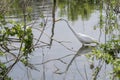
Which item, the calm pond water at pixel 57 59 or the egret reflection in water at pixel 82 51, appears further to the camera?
the egret reflection in water at pixel 82 51

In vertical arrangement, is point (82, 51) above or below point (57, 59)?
below

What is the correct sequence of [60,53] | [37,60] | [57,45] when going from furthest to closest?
[57,45]
[60,53]
[37,60]

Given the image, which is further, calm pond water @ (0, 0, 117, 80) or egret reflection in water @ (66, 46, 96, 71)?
egret reflection in water @ (66, 46, 96, 71)

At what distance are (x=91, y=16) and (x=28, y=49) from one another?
375 inches

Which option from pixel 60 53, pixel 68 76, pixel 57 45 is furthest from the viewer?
pixel 57 45

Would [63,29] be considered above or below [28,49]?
below

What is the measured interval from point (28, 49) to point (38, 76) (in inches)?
69.4

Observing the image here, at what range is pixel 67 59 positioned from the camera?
24.5 feet

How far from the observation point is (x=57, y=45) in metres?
8.81

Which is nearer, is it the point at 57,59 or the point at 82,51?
the point at 57,59

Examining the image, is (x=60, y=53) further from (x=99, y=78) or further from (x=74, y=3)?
(x=74, y=3)

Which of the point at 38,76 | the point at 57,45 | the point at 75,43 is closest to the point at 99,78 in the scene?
the point at 38,76

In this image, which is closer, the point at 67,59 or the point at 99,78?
the point at 99,78

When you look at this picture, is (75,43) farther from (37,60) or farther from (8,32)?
(8,32)
